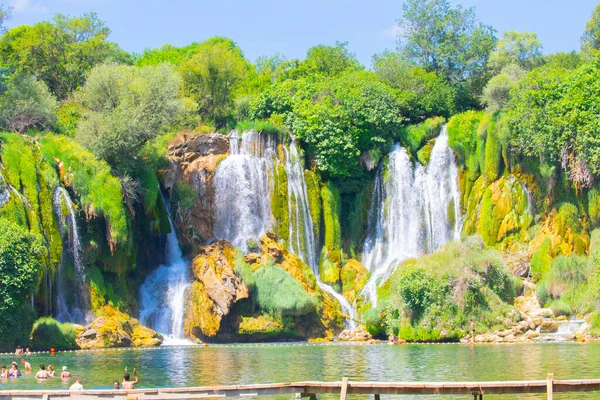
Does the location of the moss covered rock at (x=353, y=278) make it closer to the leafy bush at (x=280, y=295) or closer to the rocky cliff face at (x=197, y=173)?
the leafy bush at (x=280, y=295)

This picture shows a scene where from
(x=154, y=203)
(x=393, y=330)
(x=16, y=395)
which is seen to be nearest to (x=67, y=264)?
(x=154, y=203)

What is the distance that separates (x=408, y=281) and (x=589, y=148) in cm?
1481

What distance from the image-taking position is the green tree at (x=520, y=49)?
7750 cm

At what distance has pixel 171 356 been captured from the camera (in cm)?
4359

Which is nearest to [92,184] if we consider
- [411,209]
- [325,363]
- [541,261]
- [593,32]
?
[325,363]

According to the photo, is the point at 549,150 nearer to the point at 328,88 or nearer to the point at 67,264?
the point at 328,88

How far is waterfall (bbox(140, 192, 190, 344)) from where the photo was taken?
55938mm

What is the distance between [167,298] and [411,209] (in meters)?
18.9

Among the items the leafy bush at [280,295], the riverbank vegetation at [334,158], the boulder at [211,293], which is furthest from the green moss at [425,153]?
the boulder at [211,293]

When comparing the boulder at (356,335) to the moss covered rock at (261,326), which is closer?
the boulder at (356,335)

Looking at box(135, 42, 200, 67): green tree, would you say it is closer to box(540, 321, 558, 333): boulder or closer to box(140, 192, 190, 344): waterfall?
box(140, 192, 190, 344): waterfall

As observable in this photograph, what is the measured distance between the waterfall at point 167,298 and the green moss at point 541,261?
21519 mm

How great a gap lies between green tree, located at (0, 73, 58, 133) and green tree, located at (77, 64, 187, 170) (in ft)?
8.88

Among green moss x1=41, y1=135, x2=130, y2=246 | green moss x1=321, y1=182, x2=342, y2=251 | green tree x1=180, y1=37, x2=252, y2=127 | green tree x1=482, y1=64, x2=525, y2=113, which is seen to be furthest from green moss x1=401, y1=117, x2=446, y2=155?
green moss x1=41, y1=135, x2=130, y2=246
